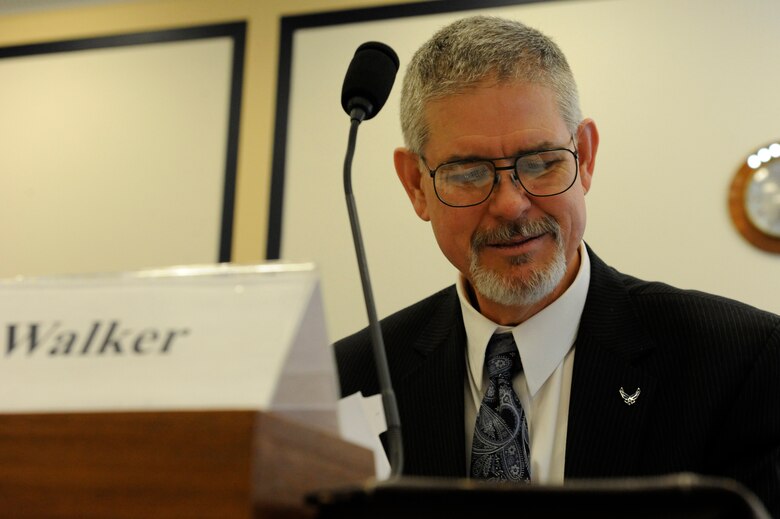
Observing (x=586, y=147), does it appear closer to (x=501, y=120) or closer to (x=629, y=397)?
(x=501, y=120)

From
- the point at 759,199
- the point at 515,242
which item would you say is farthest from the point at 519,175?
the point at 759,199

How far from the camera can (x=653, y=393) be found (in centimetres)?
132

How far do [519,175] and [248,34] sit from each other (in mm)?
2160

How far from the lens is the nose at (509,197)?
1441mm

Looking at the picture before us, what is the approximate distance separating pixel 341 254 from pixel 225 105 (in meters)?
0.78

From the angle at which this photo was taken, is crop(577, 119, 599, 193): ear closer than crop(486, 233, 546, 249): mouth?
No

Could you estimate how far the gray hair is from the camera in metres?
1.50

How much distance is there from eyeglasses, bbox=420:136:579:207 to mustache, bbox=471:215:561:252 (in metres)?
0.05

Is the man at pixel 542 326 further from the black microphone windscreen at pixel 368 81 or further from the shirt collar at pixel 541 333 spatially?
the black microphone windscreen at pixel 368 81

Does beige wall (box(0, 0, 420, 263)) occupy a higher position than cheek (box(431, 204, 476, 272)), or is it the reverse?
beige wall (box(0, 0, 420, 263))

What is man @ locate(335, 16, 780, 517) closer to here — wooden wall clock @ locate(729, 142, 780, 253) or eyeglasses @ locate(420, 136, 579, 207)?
eyeglasses @ locate(420, 136, 579, 207)

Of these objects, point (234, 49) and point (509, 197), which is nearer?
point (509, 197)

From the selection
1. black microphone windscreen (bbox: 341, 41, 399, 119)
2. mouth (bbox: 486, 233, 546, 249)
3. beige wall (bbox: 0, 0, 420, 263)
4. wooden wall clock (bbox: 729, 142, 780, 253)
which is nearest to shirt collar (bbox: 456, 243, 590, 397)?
mouth (bbox: 486, 233, 546, 249)

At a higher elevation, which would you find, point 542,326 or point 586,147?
point 586,147
